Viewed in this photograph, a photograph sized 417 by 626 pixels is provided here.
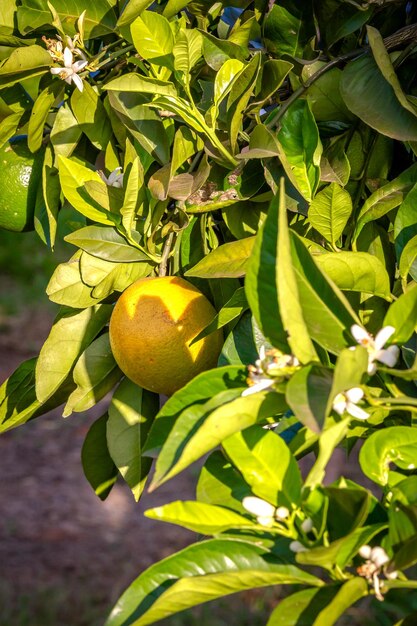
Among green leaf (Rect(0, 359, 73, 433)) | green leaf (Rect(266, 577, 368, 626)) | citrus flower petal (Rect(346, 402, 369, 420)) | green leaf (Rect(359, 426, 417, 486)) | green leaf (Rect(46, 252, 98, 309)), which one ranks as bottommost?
green leaf (Rect(0, 359, 73, 433))

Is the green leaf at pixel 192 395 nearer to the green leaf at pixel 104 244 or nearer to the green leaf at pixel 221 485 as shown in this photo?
the green leaf at pixel 221 485

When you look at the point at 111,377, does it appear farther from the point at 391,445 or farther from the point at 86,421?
the point at 86,421

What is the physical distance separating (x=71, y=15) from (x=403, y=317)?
472 millimetres

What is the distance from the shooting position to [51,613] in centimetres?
230

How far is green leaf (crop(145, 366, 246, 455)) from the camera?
56cm

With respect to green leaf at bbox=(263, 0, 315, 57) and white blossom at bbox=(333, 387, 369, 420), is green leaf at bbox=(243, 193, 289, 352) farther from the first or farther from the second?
green leaf at bbox=(263, 0, 315, 57)

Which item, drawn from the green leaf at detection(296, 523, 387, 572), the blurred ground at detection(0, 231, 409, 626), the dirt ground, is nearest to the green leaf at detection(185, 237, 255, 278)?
the green leaf at detection(296, 523, 387, 572)

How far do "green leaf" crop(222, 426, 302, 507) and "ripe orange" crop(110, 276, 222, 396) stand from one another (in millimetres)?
180

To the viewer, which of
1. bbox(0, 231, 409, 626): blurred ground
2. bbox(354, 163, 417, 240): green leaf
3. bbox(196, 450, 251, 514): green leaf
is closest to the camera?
bbox(196, 450, 251, 514): green leaf

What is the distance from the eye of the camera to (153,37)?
70cm

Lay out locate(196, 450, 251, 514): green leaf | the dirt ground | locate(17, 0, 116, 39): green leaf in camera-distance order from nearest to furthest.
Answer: locate(196, 450, 251, 514): green leaf → locate(17, 0, 116, 39): green leaf → the dirt ground

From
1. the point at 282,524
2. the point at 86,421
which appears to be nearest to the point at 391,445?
the point at 282,524

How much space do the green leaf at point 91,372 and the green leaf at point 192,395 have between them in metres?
0.21

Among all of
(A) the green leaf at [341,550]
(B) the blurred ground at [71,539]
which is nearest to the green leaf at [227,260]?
(A) the green leaf at [341,550]
